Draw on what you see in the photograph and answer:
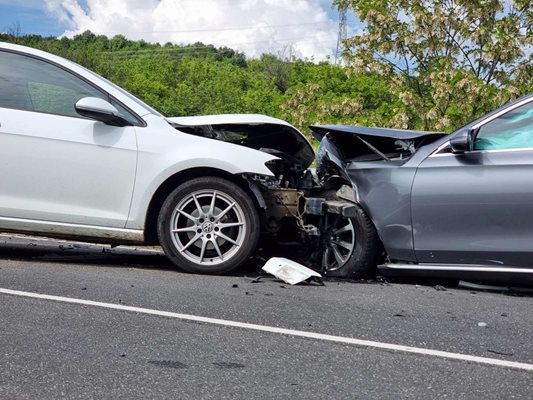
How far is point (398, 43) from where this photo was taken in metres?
17.0

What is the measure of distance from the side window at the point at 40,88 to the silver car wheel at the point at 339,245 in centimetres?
190

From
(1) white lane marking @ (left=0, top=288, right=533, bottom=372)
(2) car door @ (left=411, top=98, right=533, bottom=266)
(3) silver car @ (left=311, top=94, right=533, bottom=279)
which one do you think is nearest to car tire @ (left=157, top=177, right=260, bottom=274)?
(3) silver car @ (left=311, top=94, right=533, bottom=279)

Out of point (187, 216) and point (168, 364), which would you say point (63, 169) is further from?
point (168, 364)

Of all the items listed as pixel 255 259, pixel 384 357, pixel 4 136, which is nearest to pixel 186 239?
pixel 255 259

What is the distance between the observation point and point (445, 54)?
1658cm

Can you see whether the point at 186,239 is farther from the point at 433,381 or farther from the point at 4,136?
the point at 433,381

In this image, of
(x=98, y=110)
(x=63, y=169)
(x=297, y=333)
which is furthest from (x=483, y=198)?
(x=63, y=169)

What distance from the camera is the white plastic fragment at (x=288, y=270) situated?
5640mm

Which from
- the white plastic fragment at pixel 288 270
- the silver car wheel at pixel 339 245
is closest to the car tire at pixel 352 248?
the silver car wheel at pixel 339 245

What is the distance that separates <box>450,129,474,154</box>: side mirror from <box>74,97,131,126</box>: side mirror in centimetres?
267

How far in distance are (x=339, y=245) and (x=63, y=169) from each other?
2352mm

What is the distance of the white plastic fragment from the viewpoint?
5640 millimetres

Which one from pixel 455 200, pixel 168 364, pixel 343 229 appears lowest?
pixel 168 364

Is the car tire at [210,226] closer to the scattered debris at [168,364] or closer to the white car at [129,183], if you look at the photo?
the white car at [129,183]
